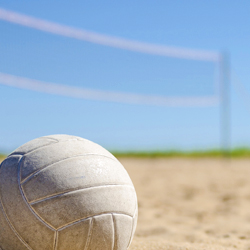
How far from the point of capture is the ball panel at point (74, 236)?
→ 2379mm

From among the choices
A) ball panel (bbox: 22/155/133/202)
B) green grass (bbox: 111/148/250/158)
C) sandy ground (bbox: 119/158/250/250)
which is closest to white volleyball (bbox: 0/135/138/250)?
ball panel (bbox: 22/155/133/202)

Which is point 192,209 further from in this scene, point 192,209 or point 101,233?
point 101,233

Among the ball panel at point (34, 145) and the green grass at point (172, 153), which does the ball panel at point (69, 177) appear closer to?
the ball panel at point (34, 145)

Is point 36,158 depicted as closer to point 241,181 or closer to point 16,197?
point 16,197

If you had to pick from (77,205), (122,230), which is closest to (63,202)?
(77,205)

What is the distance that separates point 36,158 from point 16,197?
29 centimetres

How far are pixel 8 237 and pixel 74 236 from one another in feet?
1.54

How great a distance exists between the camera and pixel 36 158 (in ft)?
8.35

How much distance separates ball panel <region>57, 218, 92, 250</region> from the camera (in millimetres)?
2379

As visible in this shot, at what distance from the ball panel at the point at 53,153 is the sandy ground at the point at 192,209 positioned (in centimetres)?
105

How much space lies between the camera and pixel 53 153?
2555 mm

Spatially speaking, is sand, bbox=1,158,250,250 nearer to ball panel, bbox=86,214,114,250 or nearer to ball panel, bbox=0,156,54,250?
ball panel, bbox=86,214,114,250

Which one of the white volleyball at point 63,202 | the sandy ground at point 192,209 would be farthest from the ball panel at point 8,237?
the sandy ground at point 192,209

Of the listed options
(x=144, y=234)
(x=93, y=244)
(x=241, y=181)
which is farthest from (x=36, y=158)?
(x=241, y=181)
